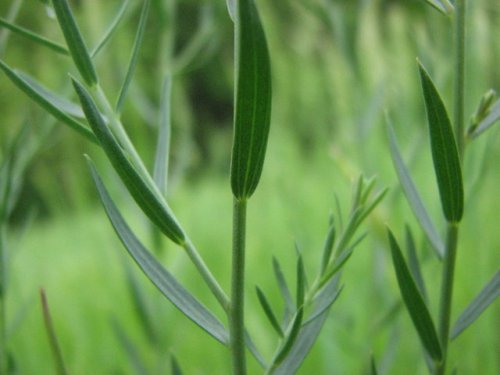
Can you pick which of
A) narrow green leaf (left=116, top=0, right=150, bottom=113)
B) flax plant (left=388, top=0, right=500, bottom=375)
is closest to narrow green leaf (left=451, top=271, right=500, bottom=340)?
flax plant (left=388, top=0, right=500, bottom=375)

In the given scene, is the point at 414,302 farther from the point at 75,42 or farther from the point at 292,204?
the point at 292,204

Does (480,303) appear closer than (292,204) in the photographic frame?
Yes

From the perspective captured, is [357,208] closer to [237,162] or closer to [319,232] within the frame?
[237,162]

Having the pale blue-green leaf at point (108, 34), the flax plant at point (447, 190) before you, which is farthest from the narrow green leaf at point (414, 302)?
the pale blue-green leaf at point (108, 34)

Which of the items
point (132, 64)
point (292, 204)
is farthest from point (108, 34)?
point (292, 204)

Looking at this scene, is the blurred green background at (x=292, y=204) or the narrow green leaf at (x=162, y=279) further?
the blurred green background at (x=292, y=204)

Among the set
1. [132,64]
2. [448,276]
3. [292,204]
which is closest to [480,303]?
[448,276]

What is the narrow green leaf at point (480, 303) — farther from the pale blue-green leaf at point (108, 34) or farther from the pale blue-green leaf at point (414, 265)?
the pale blue-green leaf at point (108, 34)

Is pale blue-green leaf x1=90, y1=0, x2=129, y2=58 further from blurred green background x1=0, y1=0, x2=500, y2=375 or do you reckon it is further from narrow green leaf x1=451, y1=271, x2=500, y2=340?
narrow green leaf x1=451, y1=271, x2=500, y2=340
